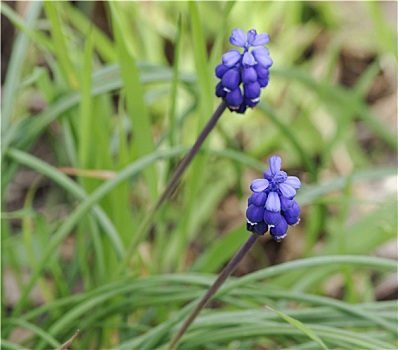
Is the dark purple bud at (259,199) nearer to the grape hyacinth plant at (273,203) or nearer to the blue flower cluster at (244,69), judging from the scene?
the grape hyacinth plant at (273,203)

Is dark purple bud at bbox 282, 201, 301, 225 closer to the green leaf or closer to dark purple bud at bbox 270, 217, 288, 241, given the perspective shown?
dark purple bud at bbox 270, 217, 288, 241

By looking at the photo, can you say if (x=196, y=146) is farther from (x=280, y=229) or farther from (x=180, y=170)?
(x=280, y=229)

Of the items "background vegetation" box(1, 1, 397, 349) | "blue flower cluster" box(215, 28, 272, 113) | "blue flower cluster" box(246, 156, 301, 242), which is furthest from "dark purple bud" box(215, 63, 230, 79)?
"background vegetation" box(1, 1, 397, 349)

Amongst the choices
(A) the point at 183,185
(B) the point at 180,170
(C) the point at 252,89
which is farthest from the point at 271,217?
(A) the point at 183,185

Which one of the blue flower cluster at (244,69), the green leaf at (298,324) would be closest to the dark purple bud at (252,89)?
the blue flower cluster at (244,69)

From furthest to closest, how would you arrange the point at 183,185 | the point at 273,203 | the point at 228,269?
the point at 183,185
the point at 228,269
the point at 273,203
